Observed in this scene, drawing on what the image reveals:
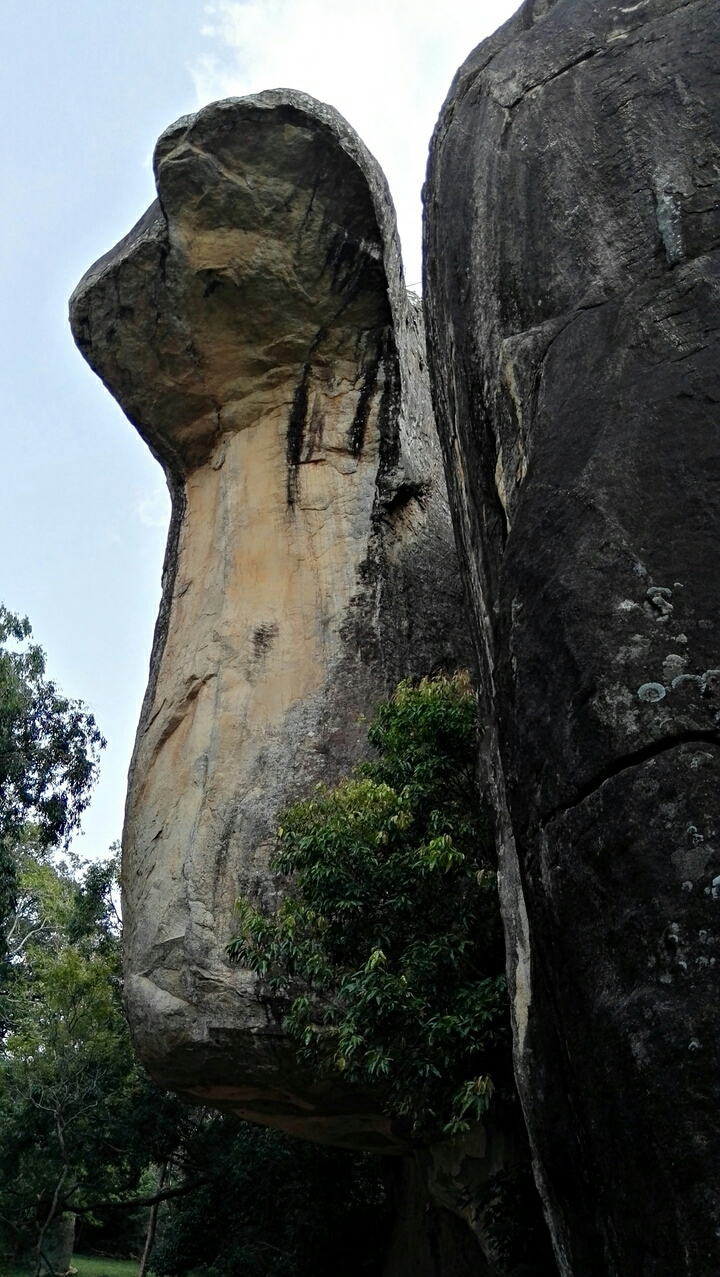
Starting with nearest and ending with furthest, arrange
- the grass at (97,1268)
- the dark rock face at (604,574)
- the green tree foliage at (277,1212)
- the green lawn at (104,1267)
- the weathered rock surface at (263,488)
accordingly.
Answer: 1. the dark rock face at (604,574)
2. the weathered rock surface at (263,488)
3. the green tree foliage at (277,1212)
4. the grass at (97,1268)
5. the green lawn at (104,1267)

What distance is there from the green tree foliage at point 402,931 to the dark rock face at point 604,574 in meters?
1.28

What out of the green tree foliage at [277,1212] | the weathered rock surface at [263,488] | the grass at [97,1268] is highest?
the weathered rock surface at [263,488]

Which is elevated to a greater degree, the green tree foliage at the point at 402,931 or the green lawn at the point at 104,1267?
the green tree foliage at the point at 402,931

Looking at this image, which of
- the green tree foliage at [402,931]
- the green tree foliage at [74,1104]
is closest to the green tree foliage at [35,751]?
the green tree foliage at [74,1104]

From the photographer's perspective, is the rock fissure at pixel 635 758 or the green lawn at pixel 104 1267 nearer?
the rock fissure at pixel 635 758

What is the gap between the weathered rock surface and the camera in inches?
404

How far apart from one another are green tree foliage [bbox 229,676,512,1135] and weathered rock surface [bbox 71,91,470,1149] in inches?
45.7

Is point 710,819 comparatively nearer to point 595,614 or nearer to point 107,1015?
point 595,614

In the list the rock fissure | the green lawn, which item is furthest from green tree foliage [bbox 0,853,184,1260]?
the rock fissure

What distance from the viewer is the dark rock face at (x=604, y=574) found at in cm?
424

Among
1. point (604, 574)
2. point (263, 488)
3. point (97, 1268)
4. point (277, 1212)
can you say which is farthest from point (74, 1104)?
point (604, 574)

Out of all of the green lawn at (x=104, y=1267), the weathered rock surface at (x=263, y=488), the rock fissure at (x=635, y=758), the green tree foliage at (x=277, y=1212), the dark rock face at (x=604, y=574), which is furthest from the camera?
the green lawn at (x=104, y=1267)

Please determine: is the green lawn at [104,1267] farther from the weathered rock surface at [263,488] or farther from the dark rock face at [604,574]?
the dark rock face at [604,574]

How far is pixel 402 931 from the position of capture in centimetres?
815
